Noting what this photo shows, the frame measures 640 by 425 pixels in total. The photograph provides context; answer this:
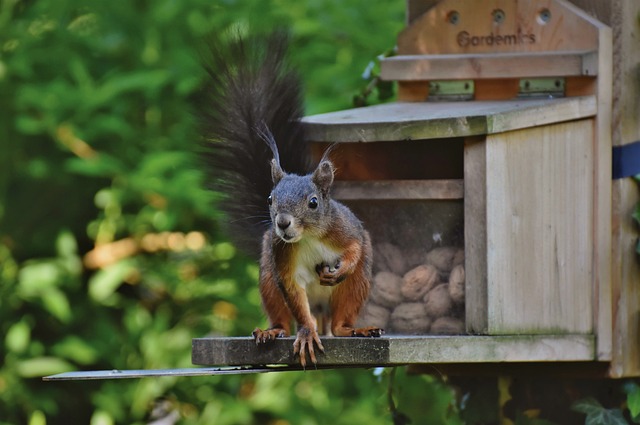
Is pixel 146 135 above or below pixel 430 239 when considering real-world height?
above

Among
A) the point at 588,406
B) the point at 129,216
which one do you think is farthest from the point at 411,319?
the point at 129,216

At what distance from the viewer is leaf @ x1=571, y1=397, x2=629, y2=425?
9.76ft

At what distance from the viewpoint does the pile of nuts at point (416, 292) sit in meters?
2.84

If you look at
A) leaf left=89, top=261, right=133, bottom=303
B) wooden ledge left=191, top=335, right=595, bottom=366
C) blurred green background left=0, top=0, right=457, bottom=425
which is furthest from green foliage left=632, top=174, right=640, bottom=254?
leaf left=89, top=261, right=133, bottom=303

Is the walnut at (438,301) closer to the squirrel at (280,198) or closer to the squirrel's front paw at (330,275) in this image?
the squirrel at (280,198)

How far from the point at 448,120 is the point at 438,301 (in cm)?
41

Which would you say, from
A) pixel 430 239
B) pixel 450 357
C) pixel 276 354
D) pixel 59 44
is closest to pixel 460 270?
pixel 430 239

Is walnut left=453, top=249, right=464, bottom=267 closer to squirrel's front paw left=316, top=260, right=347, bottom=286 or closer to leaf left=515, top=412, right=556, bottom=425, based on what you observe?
squirrel's front paw left=316, top=260, right=347, bottom=286

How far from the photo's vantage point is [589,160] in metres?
2.88

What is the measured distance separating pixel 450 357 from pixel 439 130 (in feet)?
1.56

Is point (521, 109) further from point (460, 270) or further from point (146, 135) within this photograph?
point (146, 135)

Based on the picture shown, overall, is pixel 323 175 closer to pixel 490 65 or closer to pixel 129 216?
pixel 490 65

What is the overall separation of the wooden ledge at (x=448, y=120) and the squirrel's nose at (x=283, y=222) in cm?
44

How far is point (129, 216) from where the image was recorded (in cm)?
437
